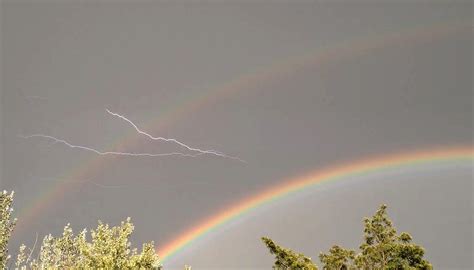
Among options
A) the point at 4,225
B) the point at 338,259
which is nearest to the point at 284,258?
the point at 338,259

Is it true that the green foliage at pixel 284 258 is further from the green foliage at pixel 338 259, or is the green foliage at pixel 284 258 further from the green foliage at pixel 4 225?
the green foliage at pixel 4 225

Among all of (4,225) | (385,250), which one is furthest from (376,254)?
(4,225)

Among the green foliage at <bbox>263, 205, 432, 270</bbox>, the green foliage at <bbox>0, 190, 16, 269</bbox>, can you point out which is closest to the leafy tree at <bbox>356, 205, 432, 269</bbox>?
the green foliage at <bbox>263, 205, 432, 270</bbox>

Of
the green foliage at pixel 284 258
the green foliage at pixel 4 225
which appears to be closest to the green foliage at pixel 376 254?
the green foliage at pixel 284 258

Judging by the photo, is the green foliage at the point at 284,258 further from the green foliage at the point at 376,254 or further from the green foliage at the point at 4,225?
the green foliage at the point at 4,225

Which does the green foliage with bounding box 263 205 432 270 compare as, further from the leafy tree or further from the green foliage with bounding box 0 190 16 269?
the green foliage with bounding box 0 190 16 269

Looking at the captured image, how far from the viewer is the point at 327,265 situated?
3030 centimetres

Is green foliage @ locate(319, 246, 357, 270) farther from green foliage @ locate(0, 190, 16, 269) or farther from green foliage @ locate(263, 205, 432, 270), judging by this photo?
green foliage @ locate(0, 190, 16, 269)

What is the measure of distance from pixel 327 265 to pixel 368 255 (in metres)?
3.05

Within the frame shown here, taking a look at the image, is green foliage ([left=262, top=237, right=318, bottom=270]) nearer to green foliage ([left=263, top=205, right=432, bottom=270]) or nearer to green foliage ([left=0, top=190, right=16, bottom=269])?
green foliage ([left=263, top=205, right=432, bottom=270])

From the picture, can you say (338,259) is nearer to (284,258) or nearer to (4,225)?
(284,258)

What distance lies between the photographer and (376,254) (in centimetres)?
2855

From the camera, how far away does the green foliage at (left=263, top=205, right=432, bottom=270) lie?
2647 centimetres

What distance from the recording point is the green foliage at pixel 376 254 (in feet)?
86.8
